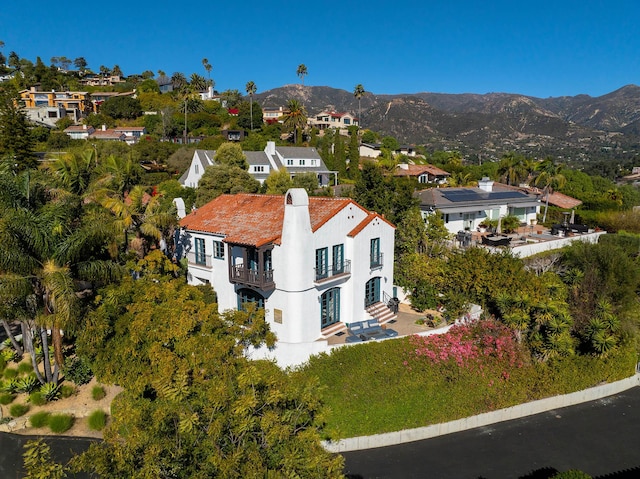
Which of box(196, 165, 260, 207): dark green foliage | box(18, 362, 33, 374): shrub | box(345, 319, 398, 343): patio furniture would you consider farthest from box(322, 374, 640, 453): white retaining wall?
box(196, 165, 260, 207): dark green foliage

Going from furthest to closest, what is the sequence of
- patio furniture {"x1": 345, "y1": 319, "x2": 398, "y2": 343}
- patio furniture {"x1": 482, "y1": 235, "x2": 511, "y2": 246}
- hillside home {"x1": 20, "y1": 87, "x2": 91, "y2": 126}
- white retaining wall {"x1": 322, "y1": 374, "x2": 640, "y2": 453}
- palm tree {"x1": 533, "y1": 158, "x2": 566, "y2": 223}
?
hillside home {"x1": 20, "y1": 87, "x2": 91, "y2": 126}, palm tree {"x1": 533, "y1": 158, "x2": 566, "y2": 223}, patio furniture {"x1": 482, "y1": 235, "x2": 511, "y2": 246}, patio furniture {"x1": 345, "y1": 319, "x2": 398, "y2": 343}, white retaining wall {"x1": 322, "y1": 374, "x2": 640, "y2": 453}

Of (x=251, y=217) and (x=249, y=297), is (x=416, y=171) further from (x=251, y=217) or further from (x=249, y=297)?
(x=249, y=297)

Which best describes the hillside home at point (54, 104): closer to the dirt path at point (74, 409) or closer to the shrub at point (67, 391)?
the shrub at point (67, 391)

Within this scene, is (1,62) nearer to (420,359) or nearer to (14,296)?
(14,296)

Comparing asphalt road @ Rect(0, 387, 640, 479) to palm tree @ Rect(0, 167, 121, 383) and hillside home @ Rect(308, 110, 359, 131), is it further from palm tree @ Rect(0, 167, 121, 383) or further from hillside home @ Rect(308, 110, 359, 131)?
hillside home @ Rect(308, 110, 359, 131)

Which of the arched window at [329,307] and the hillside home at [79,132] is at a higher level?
the hillside home at [79,132]

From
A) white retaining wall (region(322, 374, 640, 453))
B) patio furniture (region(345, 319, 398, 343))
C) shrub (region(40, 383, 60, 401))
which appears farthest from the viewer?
patio furniture (region(345, 319, 398, 343))

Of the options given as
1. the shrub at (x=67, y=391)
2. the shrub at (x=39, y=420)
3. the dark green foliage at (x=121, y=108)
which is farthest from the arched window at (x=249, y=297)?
the dark green foliage at (x=121, y=108)

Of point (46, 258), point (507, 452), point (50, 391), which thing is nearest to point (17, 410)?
point (50, 391)
